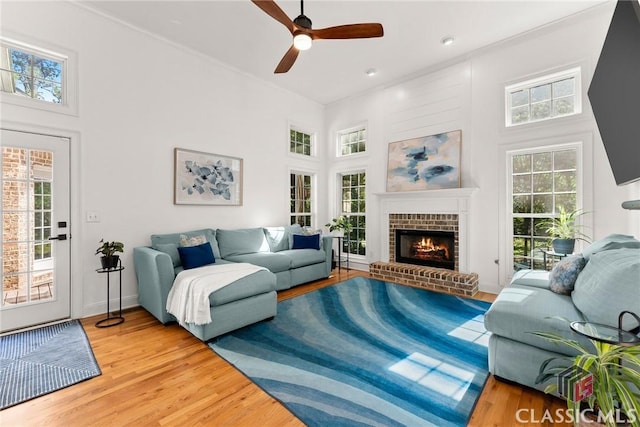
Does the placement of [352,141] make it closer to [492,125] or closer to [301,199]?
[301,199]

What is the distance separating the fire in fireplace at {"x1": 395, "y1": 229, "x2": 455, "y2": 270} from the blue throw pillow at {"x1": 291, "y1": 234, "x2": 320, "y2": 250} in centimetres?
149

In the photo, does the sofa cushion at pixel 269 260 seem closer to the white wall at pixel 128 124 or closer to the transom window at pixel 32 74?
the white wall at pixel 128 124

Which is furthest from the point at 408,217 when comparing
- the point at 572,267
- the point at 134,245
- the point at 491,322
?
the point at 134,245

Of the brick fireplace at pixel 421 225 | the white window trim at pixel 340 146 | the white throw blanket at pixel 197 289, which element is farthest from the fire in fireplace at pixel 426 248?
the white throw blanket at pixel 197 289

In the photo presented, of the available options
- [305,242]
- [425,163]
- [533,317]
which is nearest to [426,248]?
[425,163]

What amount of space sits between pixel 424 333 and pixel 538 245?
7.51 ft

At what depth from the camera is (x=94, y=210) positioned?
126 inches

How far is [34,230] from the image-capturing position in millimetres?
2850

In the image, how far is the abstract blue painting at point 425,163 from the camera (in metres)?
4.37

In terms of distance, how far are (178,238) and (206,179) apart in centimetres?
102

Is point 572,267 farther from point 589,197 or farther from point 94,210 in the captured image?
point 94,210

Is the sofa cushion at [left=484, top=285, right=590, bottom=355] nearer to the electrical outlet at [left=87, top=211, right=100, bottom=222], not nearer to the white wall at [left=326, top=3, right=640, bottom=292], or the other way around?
the white wall at [left=326, top=3, right=640, bottom=292]

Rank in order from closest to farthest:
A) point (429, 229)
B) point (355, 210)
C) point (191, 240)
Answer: point (191, 240)
point (429, 229)
point (355, 210)

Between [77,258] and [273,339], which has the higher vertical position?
[77,258]
